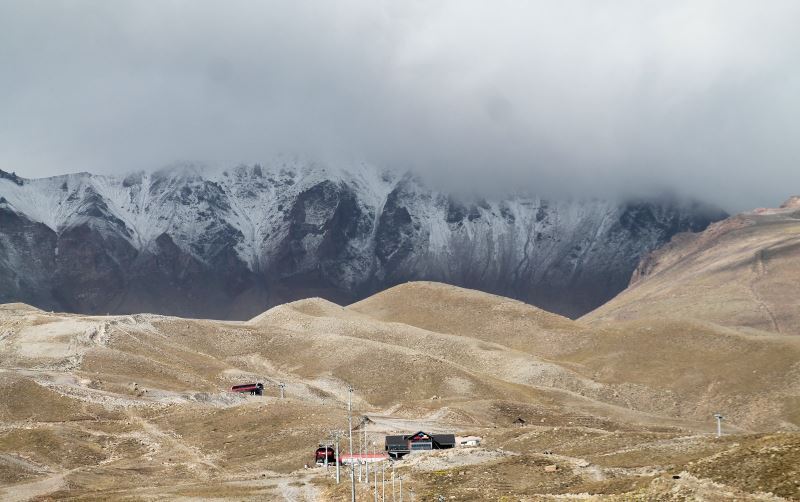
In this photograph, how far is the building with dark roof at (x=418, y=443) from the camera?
104312 mm

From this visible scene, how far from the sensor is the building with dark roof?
104 m

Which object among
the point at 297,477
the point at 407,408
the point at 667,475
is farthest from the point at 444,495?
the point at 407,408

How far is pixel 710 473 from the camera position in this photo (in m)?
59.2

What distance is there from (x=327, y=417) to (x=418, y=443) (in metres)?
23.4

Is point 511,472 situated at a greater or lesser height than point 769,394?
lesser

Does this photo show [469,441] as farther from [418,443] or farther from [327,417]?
[327,417]

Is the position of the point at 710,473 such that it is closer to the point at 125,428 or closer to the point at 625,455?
the point at 625,455

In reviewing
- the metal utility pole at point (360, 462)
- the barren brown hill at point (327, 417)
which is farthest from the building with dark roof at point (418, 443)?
the barren brown hill at point (327, 417)

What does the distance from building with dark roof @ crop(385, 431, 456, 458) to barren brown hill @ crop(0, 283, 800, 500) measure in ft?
15.4

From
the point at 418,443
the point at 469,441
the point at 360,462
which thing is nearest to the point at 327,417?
the point at 418,443

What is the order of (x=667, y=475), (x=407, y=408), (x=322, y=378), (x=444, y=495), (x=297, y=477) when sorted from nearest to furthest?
(x=667, y=475) < (x=444, y=495) < (x=297, y=477) < (x=407, y=408) < (x=322, y=378)

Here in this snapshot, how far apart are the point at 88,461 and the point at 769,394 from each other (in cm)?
12078

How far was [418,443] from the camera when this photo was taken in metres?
105

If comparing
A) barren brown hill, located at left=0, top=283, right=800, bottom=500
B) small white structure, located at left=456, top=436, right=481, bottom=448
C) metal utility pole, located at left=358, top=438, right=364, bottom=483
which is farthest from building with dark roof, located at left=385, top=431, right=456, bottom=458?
barren brown hill, located at left=0, top=283, right=800, bottom=500
